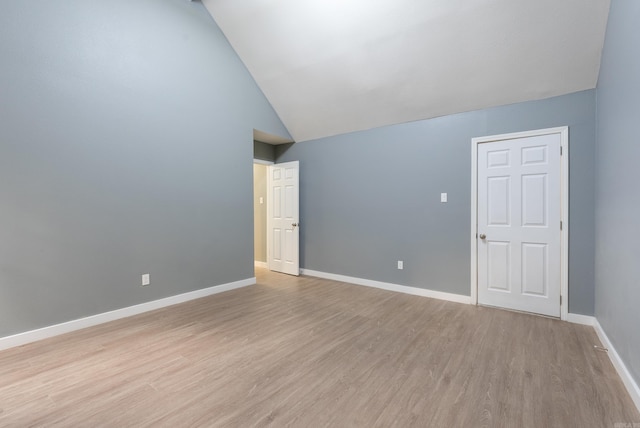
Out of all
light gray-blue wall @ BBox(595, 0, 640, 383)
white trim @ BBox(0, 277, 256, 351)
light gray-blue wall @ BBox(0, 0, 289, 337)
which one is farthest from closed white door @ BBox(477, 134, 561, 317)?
white trim @ BBox(0, 277, 256, 351)

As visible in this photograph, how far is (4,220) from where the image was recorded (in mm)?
2449

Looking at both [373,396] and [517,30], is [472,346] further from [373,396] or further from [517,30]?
[517,30]

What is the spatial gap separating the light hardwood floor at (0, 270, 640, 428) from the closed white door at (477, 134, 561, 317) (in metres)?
0.29

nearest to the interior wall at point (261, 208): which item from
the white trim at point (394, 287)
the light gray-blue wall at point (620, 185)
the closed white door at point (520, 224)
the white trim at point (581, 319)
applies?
the white trim at point (394, 287)

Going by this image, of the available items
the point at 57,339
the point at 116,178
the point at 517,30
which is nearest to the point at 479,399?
the point at 517,30

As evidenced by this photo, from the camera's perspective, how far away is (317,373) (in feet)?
6.82

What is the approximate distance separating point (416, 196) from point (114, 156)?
3690mm

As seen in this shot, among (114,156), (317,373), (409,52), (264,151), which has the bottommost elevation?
(317,373)

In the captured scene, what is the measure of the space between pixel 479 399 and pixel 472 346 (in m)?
0.78

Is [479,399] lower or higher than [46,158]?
lower

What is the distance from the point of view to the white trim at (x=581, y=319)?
2.92 metres

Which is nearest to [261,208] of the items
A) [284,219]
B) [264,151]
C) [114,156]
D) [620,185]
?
[284,219]

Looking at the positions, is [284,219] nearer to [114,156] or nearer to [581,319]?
[114,156]

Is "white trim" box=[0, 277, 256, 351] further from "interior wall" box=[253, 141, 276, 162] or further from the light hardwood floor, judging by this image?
"interior wall" box=[253, 141, 276, 162]
